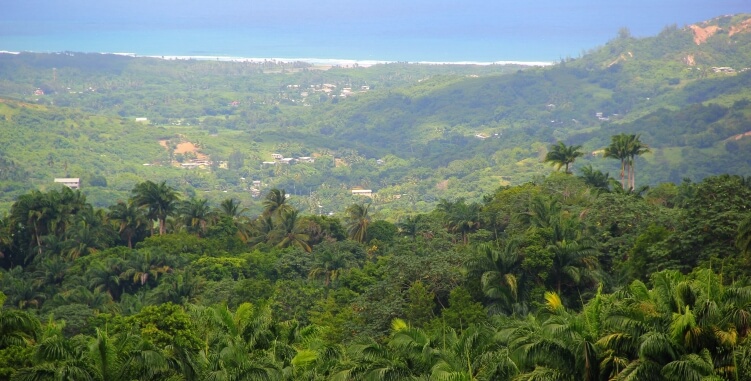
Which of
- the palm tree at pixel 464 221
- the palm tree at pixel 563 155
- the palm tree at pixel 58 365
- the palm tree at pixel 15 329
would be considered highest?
the palm tree at pixel 58 365

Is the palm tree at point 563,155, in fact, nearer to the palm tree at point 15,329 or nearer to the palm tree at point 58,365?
the palm tree at point 15,329

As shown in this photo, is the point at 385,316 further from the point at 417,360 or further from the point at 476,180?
the point at 476,180

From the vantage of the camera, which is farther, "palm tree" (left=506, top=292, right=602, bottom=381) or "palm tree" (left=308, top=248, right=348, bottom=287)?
"palm tree" (left=308, top=248, right=348, bottom=287)

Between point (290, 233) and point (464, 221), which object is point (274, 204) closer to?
point (290, 233)

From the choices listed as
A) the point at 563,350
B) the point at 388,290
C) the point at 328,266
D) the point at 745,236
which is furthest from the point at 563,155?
the point at 563,350

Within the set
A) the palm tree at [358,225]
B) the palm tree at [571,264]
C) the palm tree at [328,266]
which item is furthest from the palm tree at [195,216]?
the palm tree at [571,264]

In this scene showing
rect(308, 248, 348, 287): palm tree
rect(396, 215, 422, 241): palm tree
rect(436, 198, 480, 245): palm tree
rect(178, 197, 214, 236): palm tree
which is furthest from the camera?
rect(178, 197, 214, 236): palm tree

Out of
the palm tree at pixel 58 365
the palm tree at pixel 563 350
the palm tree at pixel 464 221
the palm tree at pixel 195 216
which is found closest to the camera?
the palm tree at pixel 563 350

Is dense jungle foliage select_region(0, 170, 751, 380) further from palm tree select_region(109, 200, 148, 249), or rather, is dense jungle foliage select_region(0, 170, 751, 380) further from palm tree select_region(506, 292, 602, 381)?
palm tree select_region(109, 200, 148, 249)

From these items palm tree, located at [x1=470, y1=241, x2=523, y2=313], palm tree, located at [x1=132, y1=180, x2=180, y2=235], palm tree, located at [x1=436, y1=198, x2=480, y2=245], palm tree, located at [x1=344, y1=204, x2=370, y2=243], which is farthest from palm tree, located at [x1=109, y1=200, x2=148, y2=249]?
palm tree, located at [x1=470, y1=241, x2=523, y2=313]
